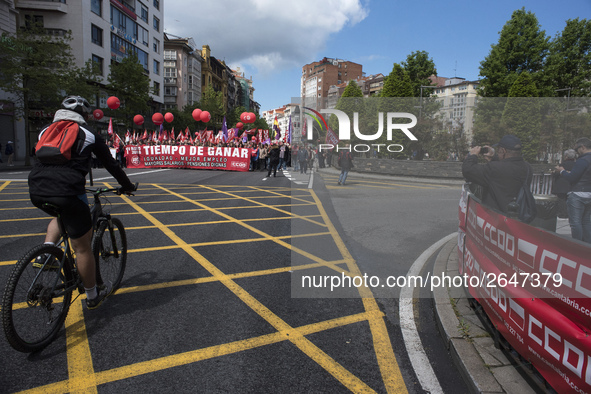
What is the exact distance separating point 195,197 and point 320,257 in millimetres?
6831

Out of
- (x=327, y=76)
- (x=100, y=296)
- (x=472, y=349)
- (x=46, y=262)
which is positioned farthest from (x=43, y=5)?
(x=327, y=76)

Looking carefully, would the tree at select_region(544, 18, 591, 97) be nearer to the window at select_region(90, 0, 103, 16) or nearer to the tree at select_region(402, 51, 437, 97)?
the tree at select_region(402, 51, 437, 97)

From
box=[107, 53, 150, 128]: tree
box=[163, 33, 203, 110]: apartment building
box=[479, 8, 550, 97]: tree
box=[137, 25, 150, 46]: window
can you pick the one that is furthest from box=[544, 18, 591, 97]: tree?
box=[163, 33, 203, 110]: apartment building

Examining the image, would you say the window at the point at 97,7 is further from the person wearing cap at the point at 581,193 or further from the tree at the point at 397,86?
the person wearing cap at the point at 581,193

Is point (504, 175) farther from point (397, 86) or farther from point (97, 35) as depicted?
point (97, 35)

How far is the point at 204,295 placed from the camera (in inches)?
167

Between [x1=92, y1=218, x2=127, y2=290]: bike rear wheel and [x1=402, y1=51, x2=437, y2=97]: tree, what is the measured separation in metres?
42.5

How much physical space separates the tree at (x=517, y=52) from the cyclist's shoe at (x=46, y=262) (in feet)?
106

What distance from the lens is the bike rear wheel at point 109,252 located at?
3.79 metres

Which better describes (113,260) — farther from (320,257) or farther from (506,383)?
(506,383)

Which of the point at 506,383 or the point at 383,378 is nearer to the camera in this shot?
the point at 506,383

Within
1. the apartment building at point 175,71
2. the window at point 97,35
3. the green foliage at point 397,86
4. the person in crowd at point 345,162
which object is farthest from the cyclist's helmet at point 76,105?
the apartment building at point 175,71

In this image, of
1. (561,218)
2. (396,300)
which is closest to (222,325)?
(396,300)

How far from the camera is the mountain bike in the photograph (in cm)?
281
